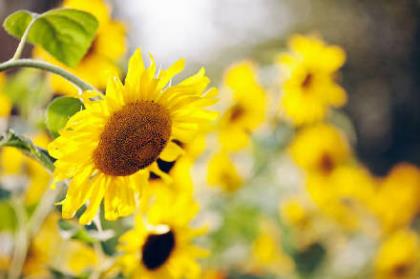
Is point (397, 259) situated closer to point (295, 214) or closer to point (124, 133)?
point (295, 214)

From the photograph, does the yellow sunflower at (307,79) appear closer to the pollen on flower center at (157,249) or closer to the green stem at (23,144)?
the pollen on flower center at (157,249)

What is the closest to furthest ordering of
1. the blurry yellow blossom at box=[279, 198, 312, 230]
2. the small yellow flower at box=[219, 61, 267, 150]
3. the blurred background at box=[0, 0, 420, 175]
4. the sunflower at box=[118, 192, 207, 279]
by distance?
the sunflower at box=[118, 192, 207, 279], the small yellow flower at box=[219, 61, 267, 150], the blurry yellow blossom at box=[279, 198, 312, 230], the blurred background at box=[0, 0, 420, 175]

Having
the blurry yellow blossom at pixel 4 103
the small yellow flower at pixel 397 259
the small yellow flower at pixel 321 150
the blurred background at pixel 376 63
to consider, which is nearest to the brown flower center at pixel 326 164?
the small yellow flower at pixel 321 150

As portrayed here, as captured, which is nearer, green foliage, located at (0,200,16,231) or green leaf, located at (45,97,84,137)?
green leaf, located at (45,97,84,137)

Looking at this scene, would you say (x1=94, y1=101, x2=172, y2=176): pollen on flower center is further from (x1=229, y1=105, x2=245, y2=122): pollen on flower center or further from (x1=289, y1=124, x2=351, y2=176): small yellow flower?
(x1=289, y1=124, x2=351, y2=176): small yellow flower

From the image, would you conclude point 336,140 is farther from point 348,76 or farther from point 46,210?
point 348,76

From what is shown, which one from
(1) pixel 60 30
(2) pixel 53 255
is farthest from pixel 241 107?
(1) pixel 60 30

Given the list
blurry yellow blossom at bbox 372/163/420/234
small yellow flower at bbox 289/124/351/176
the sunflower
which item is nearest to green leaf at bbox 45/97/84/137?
the sunflower

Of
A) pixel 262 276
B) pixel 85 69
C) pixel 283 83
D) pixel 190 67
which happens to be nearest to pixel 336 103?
pixel 283 83
